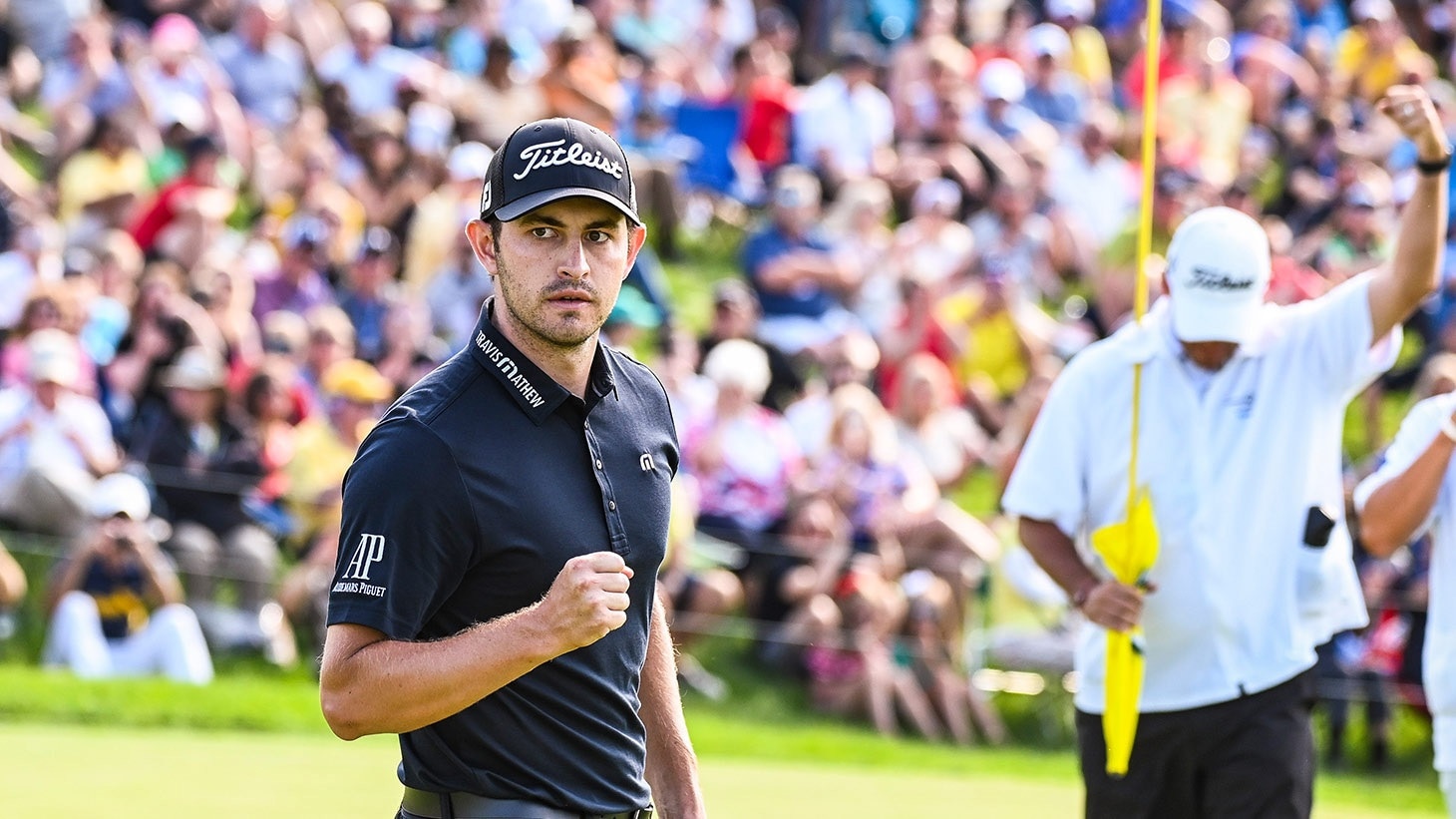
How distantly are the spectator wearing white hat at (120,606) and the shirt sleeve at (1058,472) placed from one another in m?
6.69

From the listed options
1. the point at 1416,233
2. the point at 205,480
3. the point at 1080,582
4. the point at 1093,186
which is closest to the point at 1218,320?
the point at 1416,233

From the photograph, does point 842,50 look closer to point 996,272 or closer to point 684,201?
point 684,201

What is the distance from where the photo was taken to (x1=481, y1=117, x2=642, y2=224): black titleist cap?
407 centimetres

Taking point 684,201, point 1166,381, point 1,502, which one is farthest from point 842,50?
point 1166,381

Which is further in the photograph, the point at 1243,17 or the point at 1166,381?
the point at 1243,17

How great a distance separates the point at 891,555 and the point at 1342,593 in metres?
6.47

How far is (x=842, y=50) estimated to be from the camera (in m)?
21.0

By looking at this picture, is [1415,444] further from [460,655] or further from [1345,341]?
[460,655]

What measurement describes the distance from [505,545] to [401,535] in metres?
0.22

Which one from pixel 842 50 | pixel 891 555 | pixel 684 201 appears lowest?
pixel 891 555

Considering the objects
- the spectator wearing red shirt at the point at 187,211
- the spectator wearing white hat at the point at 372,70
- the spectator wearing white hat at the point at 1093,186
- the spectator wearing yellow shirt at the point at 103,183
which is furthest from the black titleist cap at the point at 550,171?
the spectator wearing white hat at the point at 1093,186

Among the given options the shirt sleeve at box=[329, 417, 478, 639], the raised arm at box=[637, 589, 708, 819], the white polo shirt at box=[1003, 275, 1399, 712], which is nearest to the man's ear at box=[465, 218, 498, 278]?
the shirt sleeve at box=[329, 417, 478, 639]

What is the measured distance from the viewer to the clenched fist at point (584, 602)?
3.76 meters

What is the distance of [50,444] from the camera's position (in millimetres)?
12367
